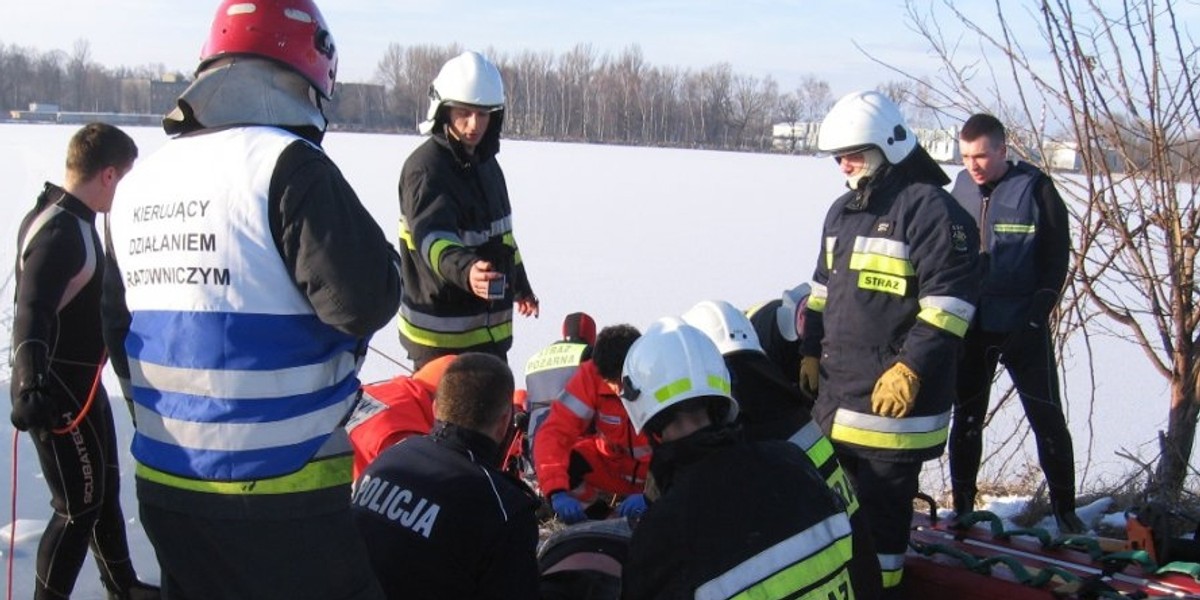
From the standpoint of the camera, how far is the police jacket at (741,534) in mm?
1940

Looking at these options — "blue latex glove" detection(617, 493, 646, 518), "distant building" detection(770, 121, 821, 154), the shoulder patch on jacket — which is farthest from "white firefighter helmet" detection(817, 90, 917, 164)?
"distant building" detection(770, 121, 821, 154)

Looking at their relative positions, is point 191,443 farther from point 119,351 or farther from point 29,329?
point 29,329

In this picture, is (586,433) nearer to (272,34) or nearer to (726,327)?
(726,327)

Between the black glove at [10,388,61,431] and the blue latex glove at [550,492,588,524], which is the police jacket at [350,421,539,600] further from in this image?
the blue latex glove at [550,492,588,524]

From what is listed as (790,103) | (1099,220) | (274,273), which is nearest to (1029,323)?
(1099,220)

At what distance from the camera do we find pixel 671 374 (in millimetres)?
2252

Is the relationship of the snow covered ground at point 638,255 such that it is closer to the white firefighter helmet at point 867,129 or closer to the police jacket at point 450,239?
the police jacket at point 450,239

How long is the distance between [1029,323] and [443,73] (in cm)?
247

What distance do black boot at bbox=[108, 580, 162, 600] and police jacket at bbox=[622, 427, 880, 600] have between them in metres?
2.06

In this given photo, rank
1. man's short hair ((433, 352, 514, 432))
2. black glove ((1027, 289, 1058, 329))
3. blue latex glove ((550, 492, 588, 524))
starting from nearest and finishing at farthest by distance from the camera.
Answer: man's short hair ((433, 352, 514, 432)) → blue latex glove ((550, 492, 588, 524)) → black glove ((1027, 289, 1058, 329))

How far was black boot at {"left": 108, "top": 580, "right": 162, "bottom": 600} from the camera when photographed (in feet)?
11.6

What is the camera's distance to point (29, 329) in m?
3.19

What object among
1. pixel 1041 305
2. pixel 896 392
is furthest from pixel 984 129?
pixel 896 392

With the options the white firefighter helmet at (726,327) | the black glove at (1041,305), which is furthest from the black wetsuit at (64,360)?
the black glove at (1041,305)
